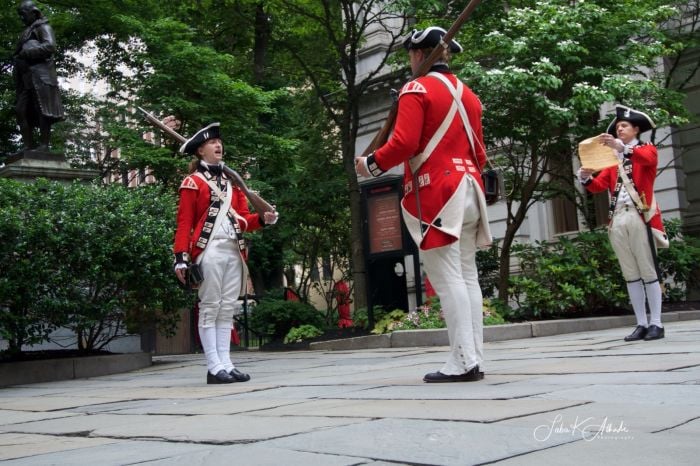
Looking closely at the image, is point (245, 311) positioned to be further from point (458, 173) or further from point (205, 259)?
point (458, 173)

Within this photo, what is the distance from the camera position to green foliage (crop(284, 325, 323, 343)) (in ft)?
46.6

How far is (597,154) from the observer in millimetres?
8453

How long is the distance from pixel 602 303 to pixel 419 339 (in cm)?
394

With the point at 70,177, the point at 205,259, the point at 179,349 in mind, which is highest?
the point at 70,177

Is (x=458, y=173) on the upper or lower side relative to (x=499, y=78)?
lower

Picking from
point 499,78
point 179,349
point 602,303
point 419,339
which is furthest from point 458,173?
point 179,349

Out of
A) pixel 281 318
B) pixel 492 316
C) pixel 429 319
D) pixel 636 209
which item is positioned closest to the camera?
pixel 636 209

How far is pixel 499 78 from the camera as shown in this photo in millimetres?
12734

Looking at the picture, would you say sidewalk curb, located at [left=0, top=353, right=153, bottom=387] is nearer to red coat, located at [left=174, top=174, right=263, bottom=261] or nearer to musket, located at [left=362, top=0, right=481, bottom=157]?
red coat, located at [left=174, top=174, right=263, bottom=261]

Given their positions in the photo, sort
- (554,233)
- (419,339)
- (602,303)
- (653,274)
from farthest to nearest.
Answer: (554,233), (602,303), (419,339), (653,274)

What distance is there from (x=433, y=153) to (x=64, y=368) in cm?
632

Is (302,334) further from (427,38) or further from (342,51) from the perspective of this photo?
(427,38)

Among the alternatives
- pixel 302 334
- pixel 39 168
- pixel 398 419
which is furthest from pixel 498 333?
pixel 398 419

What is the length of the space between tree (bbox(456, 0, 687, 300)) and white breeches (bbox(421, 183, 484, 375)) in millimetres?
7471
